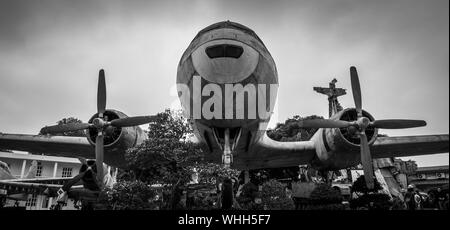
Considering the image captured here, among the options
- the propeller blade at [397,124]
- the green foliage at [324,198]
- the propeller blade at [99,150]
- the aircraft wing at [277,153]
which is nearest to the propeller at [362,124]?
the propeller blade at [397,124]

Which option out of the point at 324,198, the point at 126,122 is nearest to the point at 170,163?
the point at 126,122

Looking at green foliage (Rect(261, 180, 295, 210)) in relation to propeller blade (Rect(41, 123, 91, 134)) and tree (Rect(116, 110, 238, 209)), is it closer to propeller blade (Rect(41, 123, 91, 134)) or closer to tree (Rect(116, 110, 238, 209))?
tree (Rect(116, 110, 238, 209))

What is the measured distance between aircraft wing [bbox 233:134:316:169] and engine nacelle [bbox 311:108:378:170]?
590 millimetres

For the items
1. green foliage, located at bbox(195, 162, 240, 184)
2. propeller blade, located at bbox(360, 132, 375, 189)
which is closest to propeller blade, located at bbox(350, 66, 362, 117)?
propeller blade, located at bbox(360, 132, 375, 189)

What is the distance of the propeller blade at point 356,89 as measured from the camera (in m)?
11.2

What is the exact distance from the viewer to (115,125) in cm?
1070

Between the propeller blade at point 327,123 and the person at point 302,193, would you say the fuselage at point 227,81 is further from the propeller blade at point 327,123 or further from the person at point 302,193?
the person at point 302,193

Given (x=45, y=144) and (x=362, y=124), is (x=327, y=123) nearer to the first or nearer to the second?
(x=362, y=124)

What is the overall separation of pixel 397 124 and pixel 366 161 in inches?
82.0

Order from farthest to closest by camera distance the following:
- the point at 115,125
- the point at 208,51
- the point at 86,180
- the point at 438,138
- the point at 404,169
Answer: the point at 404,169 < the point at 86,180 < the point at 438,138 < the point at 115,125 < the point at 208,51

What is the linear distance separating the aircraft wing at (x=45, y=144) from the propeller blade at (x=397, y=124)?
11953 millimetres
